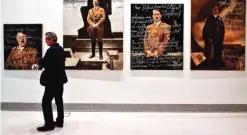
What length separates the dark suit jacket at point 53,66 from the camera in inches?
206

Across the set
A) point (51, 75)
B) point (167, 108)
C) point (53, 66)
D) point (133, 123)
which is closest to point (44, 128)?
point (51, 75)

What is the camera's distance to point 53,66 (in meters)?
5.27

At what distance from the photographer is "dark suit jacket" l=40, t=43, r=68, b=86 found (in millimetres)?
5242

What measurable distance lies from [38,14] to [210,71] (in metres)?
3.59

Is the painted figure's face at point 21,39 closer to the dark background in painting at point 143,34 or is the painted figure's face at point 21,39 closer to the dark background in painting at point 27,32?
the dark background in painting at point 27,32

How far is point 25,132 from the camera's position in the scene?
17.2 feet

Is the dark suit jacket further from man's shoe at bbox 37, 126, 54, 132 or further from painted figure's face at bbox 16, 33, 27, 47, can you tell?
painted figure's face at bbox 16, 33, 27, 47

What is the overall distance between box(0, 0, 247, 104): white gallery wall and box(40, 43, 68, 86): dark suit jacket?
170 cm

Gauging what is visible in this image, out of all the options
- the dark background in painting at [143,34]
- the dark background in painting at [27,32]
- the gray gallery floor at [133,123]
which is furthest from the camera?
the dark background in painting at [27,32]

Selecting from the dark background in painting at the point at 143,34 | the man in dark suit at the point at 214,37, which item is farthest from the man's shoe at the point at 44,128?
the man in dark suit at the point at 214,37

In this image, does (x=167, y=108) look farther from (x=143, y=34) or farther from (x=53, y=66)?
(x=53, y=66)

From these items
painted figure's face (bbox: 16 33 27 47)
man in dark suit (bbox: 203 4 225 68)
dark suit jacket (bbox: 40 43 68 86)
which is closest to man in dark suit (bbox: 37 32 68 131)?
dark suit jacket (bbox: 40 43 68 86)

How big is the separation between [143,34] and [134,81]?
37.3 inches

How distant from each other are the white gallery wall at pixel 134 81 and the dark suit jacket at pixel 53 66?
1702mm
